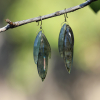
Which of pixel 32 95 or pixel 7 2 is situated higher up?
pixel 7 2

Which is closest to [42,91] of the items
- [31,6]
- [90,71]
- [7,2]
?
[90,71]

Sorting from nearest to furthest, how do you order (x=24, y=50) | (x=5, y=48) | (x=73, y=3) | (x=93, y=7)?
(x=93, y=7), (x=73, y=3), (x=24, y=50), (x=5, y=48)

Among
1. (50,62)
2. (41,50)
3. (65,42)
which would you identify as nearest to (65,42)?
(65,42)

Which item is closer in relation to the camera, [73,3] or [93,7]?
[93,7]

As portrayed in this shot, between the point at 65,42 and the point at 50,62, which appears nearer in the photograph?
the point at 65,42

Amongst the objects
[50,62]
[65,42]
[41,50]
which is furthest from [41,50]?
[50,62]

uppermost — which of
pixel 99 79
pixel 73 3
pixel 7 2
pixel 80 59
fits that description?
pixel 7 2

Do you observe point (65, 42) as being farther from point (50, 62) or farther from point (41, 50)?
point (50, 62)

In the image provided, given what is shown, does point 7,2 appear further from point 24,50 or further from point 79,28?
point 79,28

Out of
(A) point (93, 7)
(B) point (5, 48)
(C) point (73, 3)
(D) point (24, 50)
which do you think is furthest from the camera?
(B) point (5, 48)

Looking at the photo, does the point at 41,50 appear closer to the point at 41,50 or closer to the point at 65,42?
the point at 41,50
